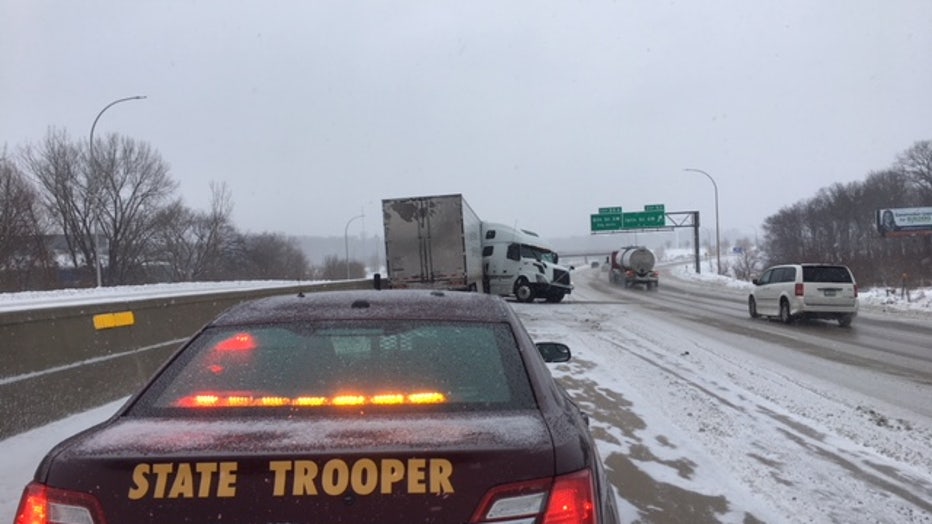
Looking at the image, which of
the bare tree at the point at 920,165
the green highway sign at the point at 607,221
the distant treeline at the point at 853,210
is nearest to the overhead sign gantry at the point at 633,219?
the green highway sign at the point at 607,221

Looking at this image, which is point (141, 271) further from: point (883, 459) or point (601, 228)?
point (883, 459)

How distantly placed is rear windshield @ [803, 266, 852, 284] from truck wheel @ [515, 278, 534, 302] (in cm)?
1268

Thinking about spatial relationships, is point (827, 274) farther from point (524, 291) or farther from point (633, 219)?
point (633, 219)

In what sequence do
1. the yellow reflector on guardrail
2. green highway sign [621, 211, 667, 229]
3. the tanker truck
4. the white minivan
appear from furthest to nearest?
green highway sign [621, 211, 667, 229] → the tanker truck → the white minivan → the yellow reflector on guardrail

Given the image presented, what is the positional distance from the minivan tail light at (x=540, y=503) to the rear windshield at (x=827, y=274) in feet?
58.0

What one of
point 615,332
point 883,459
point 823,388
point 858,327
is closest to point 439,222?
point 615,332

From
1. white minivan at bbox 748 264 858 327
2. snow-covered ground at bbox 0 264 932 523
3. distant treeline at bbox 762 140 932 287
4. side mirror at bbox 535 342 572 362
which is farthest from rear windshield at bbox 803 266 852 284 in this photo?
distant treeline at bbox 762 140 932 287

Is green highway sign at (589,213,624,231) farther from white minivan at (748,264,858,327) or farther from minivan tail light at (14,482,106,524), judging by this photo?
minivan tail light at (14,482,106,524)

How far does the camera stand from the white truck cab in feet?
93.7

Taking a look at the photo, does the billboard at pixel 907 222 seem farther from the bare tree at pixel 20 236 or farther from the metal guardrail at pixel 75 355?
the bare tree at pixel 20 236

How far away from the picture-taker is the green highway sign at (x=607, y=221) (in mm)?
63031

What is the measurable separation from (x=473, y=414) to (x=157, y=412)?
119 centimetres

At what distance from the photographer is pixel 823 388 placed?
867cm

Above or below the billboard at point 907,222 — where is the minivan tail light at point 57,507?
below
